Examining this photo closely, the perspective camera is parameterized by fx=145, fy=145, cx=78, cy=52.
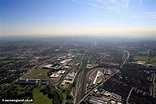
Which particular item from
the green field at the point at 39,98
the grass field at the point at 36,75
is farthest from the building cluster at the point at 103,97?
the grass field at the point at 36,75

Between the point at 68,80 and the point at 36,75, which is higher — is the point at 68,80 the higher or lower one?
the higher one

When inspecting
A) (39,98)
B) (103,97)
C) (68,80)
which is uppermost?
(39,98)

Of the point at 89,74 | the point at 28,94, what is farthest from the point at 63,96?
the point at 89,74

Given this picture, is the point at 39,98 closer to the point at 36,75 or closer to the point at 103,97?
the point at 103,97

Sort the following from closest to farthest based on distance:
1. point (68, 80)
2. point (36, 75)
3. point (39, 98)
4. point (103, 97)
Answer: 1. point (39, 98)
2. point (103, 97)
3. point (68, 80)
4. point (36, 75)

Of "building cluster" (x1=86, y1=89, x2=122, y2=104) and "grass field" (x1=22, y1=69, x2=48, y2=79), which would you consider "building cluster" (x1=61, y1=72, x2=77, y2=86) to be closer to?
"grass field" (x1=22, y1=69, x2=48, y2=79)

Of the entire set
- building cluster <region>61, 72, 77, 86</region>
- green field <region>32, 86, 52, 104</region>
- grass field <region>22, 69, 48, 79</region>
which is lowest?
grass field <region>22, 69, 48, 79</region>

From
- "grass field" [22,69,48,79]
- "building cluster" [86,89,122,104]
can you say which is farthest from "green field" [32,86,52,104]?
"grass field" [22,69,48,79]

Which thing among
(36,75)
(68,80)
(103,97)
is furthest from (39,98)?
(36,75)

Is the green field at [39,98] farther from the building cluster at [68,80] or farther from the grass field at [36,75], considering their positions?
the grass field at [36,75]

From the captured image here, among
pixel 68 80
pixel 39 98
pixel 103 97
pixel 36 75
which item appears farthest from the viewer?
pixel 36 75

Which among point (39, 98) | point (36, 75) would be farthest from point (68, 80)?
point (39, 98)

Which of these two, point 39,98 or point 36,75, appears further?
point 36,75
